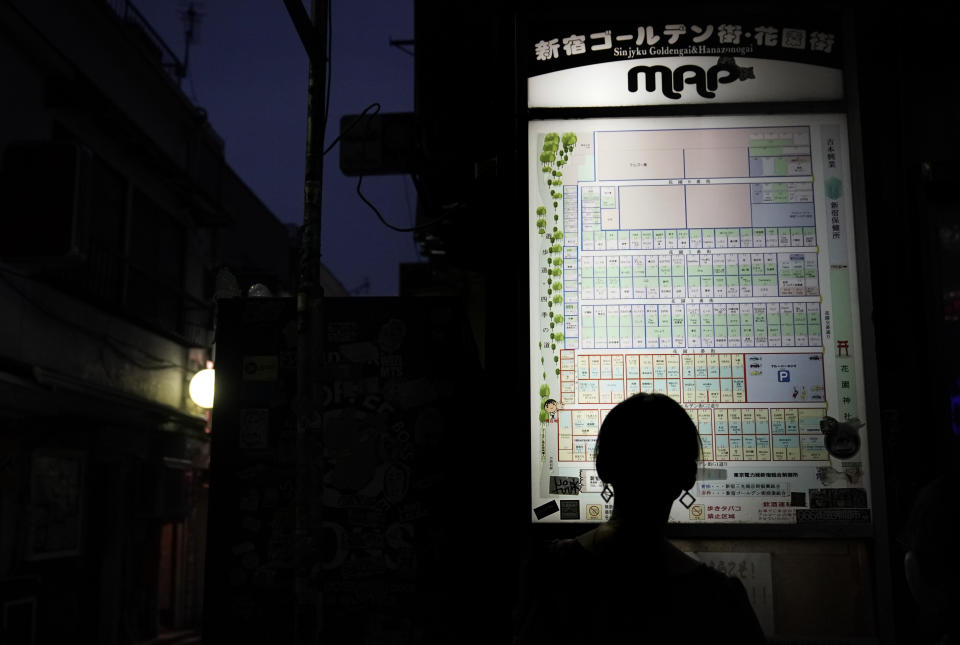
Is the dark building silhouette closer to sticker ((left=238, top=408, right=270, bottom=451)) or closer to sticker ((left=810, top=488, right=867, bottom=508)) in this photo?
sticker ((left=238, top=408, right=270, bottom=451))

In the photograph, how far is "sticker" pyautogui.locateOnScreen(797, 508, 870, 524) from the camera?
3670 millimetres

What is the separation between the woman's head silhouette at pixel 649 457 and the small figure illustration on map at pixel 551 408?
1.50m

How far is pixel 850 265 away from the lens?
12.7 feet

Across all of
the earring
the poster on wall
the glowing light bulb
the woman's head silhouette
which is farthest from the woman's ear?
the glowing light bulb

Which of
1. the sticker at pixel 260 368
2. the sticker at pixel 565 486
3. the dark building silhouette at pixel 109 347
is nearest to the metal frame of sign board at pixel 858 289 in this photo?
the sticker at pixel 565 486

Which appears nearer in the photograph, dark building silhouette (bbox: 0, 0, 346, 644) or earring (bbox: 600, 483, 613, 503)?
earring (bbox: 600, 483, 613, 503)

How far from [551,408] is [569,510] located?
1.50 feet

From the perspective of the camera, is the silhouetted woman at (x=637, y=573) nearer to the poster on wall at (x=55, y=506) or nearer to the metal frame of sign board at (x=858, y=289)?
the metal frame of sign board at (x=858, y=289)

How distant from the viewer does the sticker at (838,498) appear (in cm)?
369

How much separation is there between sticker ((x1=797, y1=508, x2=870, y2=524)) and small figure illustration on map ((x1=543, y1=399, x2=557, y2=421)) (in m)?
1.13

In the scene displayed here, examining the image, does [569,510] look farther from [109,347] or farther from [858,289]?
[109,347]

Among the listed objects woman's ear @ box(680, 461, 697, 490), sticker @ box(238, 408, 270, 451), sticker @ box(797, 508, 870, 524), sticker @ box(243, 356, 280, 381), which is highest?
sticker @ box(243, 356, 280, 381)

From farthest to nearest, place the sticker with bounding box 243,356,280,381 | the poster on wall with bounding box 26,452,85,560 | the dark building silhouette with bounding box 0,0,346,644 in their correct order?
the poster on wall with bounding box 26,452,85,560, the dark building silhouette with bounding box 0,0,346,644, the sticker with bounding box 243,356,280,381

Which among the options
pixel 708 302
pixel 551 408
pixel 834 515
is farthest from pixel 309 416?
pixel 834 515
